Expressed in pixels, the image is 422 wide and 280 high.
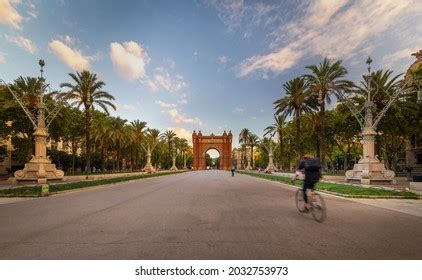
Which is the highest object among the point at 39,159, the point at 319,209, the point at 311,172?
the point at 39,159

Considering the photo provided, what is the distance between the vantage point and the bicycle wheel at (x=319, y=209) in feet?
28.5

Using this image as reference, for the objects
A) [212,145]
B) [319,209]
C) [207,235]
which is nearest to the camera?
[207,235]

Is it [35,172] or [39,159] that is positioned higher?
[39,159]

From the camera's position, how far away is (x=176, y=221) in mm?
8703

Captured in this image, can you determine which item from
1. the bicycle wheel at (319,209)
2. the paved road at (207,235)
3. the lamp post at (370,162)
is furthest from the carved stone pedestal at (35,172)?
the lamp post at (370,162)

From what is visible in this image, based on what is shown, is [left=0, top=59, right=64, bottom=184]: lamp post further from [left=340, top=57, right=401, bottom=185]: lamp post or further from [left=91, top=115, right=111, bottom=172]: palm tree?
[left=91, top=115, right=111, bottom=172]: palm tree

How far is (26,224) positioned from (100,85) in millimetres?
33902

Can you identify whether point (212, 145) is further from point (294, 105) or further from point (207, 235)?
point (207, 235)

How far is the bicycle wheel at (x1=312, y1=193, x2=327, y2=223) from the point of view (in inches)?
342

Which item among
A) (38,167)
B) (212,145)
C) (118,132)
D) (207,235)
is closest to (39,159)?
(38,167)

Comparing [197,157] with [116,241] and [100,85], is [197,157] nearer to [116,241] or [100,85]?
[100,85]

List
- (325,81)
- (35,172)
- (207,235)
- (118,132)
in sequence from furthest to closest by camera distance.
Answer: (118,132)
(325,81)
(35,172)
(207,235)

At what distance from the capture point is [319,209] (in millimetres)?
8852
